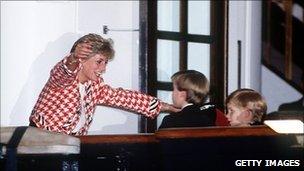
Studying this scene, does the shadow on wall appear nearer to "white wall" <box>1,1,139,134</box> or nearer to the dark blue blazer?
"white wall" <box>1,1,139,134</box>

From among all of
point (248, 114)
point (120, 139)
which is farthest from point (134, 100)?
point (120, 139)

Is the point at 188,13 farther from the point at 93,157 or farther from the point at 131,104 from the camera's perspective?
the point at 93,157

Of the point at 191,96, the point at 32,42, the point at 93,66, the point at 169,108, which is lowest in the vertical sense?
the point at 169,108

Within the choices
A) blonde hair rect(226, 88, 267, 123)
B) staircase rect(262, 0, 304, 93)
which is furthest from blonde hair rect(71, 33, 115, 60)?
staircase rect(262, 0, 304, 93)

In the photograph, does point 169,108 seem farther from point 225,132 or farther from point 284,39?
point 284,39

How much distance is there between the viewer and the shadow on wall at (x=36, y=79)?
163 inches

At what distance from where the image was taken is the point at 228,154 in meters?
2.67

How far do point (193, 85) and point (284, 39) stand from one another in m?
6.04

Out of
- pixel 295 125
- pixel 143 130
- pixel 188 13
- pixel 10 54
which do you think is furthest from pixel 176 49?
pixel 295 125

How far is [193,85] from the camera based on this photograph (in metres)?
3.80

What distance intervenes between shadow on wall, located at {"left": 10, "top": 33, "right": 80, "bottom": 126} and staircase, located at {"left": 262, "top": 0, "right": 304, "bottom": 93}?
4858 mm

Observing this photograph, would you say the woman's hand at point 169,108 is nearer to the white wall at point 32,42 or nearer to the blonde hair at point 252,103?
the blonde hair at point 252,103

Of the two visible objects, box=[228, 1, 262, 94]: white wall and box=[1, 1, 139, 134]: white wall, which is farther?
box=[228, 1, 262, 94]: white wall

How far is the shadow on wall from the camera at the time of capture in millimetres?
4152
